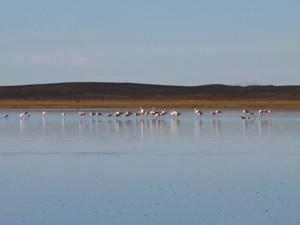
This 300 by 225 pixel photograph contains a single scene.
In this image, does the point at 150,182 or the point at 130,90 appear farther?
the point at 130,90

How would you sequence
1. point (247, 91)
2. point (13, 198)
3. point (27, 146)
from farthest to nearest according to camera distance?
point (247, 91)
point (27, 146)
point (13, 198)

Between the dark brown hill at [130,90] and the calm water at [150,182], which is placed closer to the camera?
the calm water at [150,182]

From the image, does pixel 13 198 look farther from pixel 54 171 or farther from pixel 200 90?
pixel 200 90

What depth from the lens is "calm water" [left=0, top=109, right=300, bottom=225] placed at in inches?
370

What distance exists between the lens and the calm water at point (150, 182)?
30.9 feet

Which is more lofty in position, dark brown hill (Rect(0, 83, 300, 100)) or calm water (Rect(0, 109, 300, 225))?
dark brown hill (Rect(0, 83, 300, 100))

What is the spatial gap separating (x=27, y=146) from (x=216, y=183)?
8.31 metres

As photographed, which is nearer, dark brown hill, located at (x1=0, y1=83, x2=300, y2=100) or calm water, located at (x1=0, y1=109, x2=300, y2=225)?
calm water, located at (x1=0, y1=109, x2=300, y2=225)

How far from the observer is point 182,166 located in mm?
13961

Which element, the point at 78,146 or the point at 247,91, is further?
the point at 247,91

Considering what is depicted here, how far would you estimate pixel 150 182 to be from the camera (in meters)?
11.9

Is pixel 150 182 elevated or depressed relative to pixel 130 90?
depressed

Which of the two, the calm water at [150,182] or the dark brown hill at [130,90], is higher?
the dark brown hill at [130,90]

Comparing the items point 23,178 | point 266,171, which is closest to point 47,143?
point 23,178
